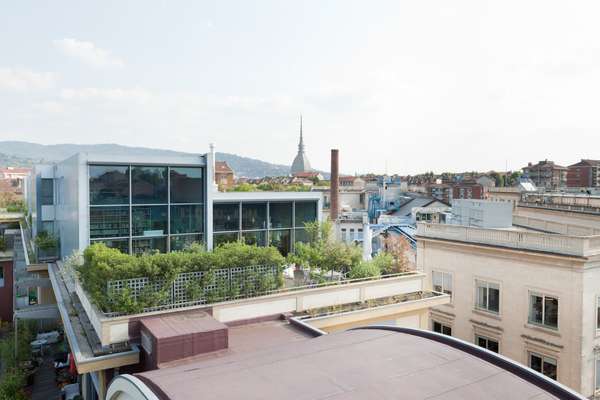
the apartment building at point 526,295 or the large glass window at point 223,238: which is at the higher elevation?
the large glass window at point 223,238

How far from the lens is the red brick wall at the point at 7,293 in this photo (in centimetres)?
3297

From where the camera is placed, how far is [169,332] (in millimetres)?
10805

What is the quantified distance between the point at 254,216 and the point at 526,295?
13264mm

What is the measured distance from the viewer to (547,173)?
126 metres

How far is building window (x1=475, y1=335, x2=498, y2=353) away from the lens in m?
23.1

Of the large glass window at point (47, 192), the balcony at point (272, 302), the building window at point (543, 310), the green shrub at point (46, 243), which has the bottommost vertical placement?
the building window at point (543, 310)

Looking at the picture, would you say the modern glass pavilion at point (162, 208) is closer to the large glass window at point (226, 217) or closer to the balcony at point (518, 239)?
the large glass window at point (226, 217)

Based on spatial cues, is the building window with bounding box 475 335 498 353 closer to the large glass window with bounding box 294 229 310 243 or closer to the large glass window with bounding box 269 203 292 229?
the large glass window with bounding box 294 229 310 243

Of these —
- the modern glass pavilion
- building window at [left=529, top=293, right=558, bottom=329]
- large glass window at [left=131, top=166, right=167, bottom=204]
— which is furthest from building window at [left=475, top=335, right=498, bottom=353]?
large glass window at [left=131, top=166, right=167, bottom=204]

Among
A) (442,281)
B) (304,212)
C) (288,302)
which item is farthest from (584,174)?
(288,302)

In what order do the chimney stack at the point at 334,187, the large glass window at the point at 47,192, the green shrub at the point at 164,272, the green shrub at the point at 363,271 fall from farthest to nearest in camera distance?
1. the chimney stack at the point at 334,187
2. the large glass window at the point at 47,192
3. the green shrub at the point at 363,271
4. the green shrub at the point at 164,272

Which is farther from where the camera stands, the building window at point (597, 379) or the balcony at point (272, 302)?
the building window at point (597, 379)

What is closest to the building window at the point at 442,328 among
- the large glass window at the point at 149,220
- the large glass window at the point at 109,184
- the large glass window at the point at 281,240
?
the large glass window at the point at 281,240

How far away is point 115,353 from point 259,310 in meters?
4.09
